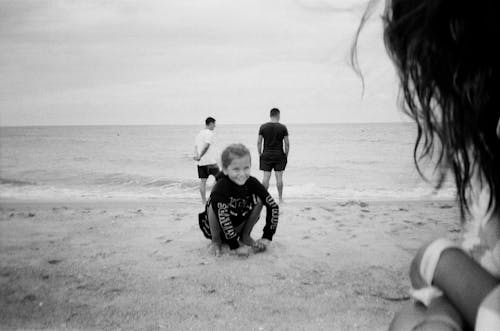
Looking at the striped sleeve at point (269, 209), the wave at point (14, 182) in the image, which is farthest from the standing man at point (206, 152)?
the wave at point (14, 182)

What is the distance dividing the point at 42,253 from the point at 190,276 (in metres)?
1.59

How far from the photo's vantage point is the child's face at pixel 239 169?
323 centimetres

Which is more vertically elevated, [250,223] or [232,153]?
[232,153]

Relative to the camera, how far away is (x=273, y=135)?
656 cm

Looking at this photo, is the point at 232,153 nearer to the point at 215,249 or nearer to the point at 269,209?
the point at 269,209

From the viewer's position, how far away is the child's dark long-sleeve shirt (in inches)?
127

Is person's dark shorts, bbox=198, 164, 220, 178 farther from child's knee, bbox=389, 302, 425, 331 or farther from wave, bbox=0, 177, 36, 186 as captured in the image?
wave, bbox=0, 177, 36, 186

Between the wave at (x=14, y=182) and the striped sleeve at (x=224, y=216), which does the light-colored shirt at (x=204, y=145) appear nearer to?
the striped sleeve at (x=224, y=216)

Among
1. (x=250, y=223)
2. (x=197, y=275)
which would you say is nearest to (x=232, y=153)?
(x=250, y=223)

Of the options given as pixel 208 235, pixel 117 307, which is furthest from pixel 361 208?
pixel 117 307

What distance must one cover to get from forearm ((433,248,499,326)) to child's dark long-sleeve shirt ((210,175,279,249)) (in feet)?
8.05

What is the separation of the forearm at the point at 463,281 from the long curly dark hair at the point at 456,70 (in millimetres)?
142

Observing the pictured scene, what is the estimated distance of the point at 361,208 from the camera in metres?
5.76

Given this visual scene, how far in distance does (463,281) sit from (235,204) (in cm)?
264
